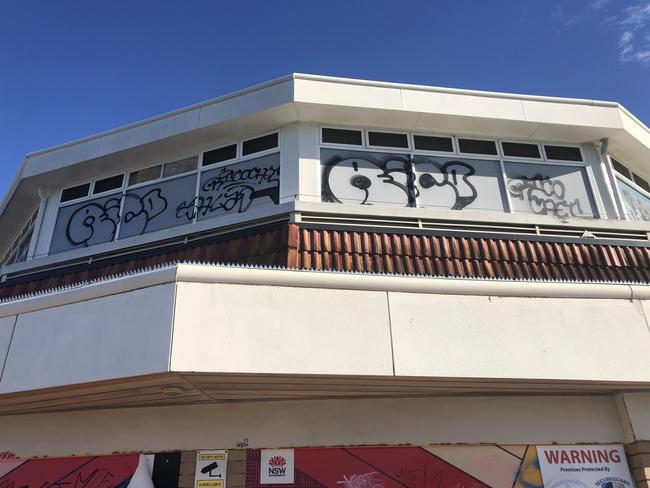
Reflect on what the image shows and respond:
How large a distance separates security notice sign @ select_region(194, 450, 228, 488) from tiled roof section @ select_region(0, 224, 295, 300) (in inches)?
84.6

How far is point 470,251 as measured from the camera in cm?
668

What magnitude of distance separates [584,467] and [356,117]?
5254 millimetres

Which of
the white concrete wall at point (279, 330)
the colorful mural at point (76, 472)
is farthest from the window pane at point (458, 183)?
the colorful mural at point (76, 472)

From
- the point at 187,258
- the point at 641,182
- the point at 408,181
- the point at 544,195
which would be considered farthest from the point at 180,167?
the point at 641,182

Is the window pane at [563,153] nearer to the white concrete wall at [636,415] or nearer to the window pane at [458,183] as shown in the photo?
the window pane at [458,183]

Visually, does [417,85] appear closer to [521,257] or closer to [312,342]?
[521,257]

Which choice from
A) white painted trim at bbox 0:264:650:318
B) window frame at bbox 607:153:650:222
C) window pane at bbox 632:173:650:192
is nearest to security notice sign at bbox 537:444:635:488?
white painted trim at bbox 0:264:650:318

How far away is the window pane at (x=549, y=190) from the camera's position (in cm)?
772

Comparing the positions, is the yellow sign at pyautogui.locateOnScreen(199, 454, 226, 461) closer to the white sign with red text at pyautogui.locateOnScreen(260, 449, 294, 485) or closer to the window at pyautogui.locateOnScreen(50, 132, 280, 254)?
the white sign with red text at pyautogui.locateOnScreen(260, 449, 294, 485)

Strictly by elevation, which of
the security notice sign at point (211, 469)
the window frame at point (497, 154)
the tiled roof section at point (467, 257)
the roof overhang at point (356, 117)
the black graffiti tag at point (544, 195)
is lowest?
the security notice sign at point (211, 469)

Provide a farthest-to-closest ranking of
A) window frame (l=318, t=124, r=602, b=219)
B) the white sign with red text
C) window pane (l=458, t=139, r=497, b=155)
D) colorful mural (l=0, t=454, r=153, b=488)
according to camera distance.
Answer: window pane (l=458, t=139, r=497, b=155)
window frame (l=318, t=124, r=602, b=219)
colorful mural (l=0, t=454, r=153, b=488)
the white sign with red text

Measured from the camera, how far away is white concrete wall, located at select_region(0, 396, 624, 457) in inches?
217

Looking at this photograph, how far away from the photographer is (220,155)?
8.22m

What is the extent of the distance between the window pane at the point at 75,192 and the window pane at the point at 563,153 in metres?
7.32
